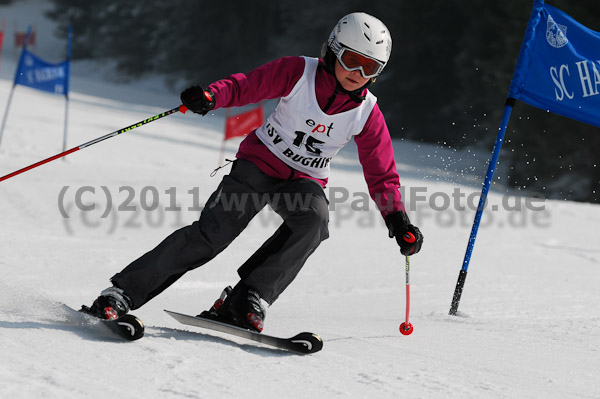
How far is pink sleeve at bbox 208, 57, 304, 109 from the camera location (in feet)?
11.5

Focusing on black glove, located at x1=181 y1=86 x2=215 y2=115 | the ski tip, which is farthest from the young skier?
the ski tip

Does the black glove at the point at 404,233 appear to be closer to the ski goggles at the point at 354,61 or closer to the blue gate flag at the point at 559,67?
the ski goggles at the point at 354,61

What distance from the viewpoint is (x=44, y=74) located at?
11953mm

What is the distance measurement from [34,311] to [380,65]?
1.91 meters

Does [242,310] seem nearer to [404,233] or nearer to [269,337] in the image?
[269,337]

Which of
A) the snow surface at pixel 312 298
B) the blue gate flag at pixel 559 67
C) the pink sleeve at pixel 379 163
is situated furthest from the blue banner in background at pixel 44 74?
the pink sleeve at pixel 379 163

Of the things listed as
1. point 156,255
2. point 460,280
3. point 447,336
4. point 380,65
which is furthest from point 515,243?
point 156,255

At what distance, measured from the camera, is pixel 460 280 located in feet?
15.8

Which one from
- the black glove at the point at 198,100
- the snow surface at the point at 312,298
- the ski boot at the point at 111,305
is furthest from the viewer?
the black glove at the point at 198,100

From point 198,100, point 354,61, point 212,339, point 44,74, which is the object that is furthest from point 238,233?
point 44,74

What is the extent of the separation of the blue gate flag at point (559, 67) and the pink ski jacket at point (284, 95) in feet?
5.08

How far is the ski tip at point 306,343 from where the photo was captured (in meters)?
3.16

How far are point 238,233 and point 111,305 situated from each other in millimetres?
655

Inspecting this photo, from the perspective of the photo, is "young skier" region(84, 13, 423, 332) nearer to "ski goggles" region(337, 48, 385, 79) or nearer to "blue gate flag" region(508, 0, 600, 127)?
"ski goggles" region(337, 48, 385, 79)
